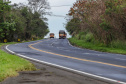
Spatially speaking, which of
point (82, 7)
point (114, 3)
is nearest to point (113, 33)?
point (114, 3)

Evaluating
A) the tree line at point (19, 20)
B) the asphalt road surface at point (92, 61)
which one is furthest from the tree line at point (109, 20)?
the tree line at point (19, 20)

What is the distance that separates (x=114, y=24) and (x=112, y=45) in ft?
10.0

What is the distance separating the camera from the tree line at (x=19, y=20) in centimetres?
4981

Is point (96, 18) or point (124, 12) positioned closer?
point (124, 12)

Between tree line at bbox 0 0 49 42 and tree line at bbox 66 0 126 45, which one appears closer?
tree line at bbox 66 0 126 45

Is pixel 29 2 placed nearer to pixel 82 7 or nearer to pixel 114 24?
pixel 82 7

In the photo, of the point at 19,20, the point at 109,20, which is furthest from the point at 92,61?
the point at 19,20

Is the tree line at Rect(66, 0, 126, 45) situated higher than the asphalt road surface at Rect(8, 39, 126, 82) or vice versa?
the tree line at Rect(66, 0, 126, 45)

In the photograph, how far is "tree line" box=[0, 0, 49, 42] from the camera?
163 feet

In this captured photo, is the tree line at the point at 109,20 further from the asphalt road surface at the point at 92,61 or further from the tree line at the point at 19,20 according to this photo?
the tree line at the point at 19,20

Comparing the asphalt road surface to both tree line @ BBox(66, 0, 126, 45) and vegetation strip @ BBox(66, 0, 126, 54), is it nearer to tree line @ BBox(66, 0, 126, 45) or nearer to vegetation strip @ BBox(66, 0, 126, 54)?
vegetation strip @ BBox(66, 0, 126, 54)

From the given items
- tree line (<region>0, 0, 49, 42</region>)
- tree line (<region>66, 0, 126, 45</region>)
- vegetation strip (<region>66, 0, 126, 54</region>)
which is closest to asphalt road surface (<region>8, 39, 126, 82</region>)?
vegetation strip (<region>66, 0, 126, 54</region>)

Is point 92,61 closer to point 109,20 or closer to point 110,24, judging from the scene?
point 110,24

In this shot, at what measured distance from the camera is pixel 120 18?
28078 mm
